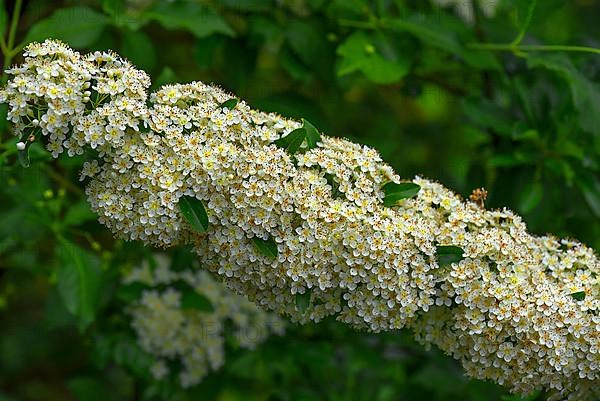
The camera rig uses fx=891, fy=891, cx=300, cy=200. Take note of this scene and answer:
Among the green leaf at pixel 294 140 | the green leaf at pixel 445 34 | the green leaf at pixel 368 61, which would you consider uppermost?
the green leaf at pixel 445 34

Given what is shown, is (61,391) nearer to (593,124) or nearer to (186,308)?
(186,308)

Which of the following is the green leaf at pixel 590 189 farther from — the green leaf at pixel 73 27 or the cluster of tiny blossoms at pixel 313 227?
Answer: the green leaf at pixel 73 27

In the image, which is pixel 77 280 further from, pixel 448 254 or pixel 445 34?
pixel 445 34

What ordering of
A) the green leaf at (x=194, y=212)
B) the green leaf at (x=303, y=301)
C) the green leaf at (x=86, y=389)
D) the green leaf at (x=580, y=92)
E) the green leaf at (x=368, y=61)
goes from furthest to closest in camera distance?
the green leaf at (x=86, y=389) < the green leaf at (x=368, y=61) < the green leaf at (x=580, y=92) < the green leaf at (x=303, y=301) < the green leaf at (x=194, y=212)

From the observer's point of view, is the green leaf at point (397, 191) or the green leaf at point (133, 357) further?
the green leaf at point (133, 357)

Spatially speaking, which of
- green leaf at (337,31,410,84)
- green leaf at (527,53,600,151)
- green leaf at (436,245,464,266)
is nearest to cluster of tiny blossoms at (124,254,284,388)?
green leaf at (337,31,410,84)

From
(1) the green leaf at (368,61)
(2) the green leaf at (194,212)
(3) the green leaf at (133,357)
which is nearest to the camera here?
(2) the green leaf at (194,212)

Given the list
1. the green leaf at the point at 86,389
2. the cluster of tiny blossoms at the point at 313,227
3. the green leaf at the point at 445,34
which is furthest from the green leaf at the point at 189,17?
the green leaf at the point at 86,389

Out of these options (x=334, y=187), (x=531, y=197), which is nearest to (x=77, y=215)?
(x=334, y=187)
